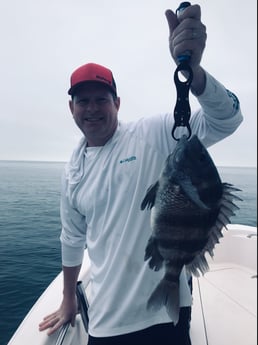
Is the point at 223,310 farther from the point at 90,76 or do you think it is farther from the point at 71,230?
the point at 90,76

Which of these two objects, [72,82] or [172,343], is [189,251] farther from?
[72,82]

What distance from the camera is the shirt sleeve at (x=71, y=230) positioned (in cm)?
219

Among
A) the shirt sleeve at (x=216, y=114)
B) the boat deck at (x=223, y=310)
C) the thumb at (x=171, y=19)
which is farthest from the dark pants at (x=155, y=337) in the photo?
the thumb at (x=171, y=19)

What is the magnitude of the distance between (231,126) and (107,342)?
1.56 metres

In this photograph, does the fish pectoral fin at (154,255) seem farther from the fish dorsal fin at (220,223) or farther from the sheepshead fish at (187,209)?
the fish dorsal fin at (220,223)

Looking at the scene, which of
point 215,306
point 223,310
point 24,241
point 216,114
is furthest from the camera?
point 24,241

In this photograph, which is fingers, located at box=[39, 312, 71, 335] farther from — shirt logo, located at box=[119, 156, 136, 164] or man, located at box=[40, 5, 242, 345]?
shirt logo, located at box=[119, 156, 136, 164]

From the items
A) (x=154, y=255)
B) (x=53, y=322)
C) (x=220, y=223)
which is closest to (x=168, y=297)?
(x=154, y=255)

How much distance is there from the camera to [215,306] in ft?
11.3

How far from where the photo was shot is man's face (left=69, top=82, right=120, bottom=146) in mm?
1963

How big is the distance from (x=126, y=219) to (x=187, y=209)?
24.5 inches

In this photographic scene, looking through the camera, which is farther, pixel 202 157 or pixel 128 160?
pixel 128 160

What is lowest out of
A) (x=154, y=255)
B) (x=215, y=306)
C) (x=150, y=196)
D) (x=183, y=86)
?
(x=215, y=306)

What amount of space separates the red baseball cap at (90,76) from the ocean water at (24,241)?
1441 millimetres
